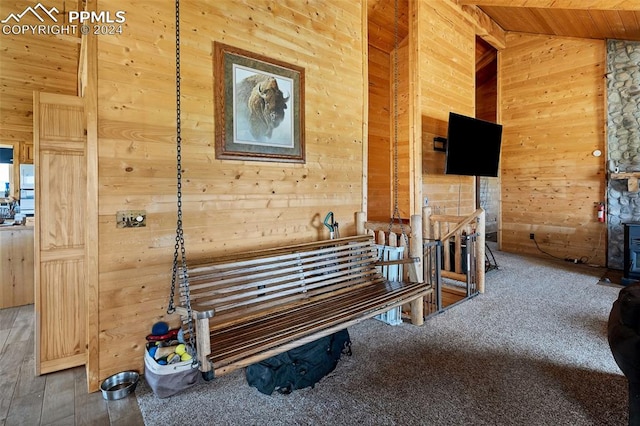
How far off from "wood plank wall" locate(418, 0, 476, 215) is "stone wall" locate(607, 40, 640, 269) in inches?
83.1

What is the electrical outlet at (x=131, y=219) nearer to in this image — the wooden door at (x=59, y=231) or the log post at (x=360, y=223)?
the wooden door at (x=59, y=231)

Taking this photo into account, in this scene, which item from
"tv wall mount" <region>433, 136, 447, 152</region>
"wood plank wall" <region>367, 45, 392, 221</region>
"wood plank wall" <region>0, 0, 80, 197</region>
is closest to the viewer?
"wood plank wall" <region>0, 0, 80, 197</region>

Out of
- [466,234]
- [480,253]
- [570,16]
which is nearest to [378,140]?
[466,234]

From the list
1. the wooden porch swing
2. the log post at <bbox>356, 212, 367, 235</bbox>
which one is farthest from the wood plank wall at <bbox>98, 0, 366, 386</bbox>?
the log post at <bbox>356, 212, 367, 235</bbox>

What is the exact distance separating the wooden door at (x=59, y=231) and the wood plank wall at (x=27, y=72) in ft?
9.21

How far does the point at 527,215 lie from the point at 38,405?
7.39m

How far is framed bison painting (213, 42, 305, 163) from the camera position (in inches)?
102

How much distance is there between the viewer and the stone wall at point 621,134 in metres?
5.20

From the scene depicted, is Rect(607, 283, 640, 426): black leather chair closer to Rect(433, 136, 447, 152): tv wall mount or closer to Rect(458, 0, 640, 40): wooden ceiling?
Rect(433, 136, 447, 152): tv wall mount

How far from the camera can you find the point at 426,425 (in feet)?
5.92

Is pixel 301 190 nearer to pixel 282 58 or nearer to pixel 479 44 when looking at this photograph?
pixel 282 58

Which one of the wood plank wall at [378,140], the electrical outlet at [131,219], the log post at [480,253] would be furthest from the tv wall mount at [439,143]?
the electrical outlet at [131,219]

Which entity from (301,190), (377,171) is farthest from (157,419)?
(377,171)

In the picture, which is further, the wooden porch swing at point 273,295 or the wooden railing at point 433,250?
the wooden railing at point 433,250
